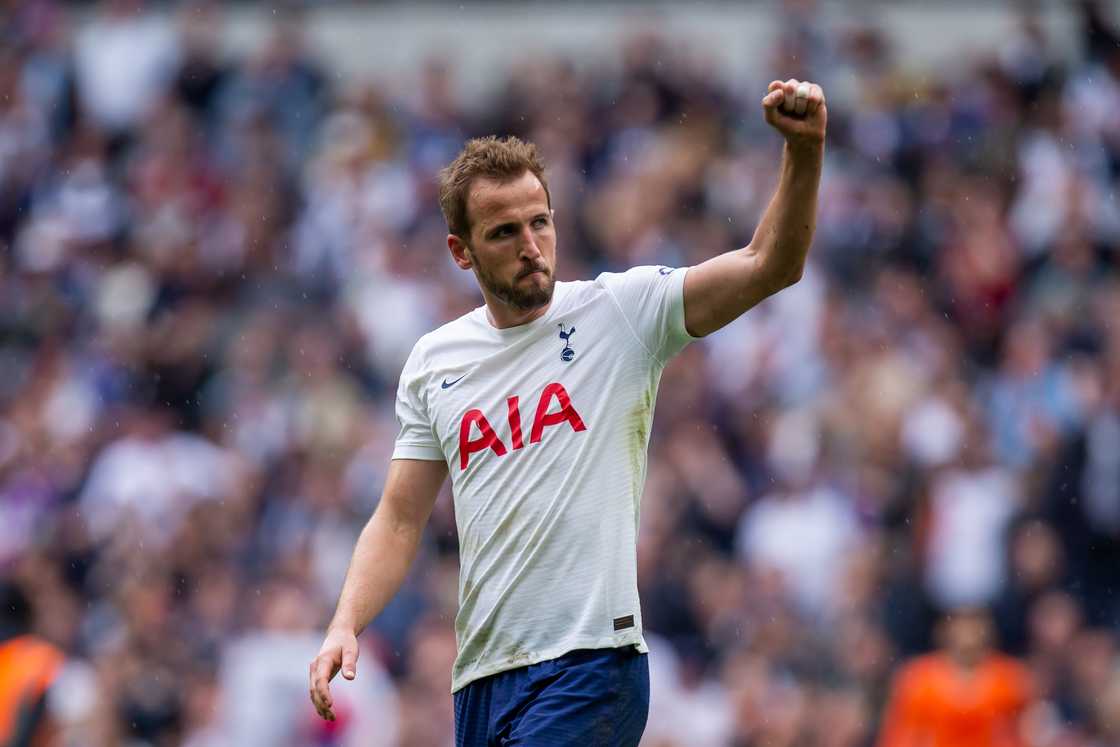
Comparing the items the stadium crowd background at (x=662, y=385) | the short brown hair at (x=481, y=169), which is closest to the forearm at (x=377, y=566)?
the short brown hair at (x=481, y=169)

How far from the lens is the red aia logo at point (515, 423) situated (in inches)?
203

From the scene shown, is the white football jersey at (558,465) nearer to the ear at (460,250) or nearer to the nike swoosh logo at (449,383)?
the nike swoosh logo at (449,383)

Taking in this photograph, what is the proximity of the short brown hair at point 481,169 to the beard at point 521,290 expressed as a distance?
6.1 inches

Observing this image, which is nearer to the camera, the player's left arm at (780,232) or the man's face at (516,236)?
the player's left arm at (780,232)

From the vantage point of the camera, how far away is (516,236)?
17.1 ft

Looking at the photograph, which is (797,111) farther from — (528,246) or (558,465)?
(558,465)

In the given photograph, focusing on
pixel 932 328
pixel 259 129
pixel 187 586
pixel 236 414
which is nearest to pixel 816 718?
pixel 932 328

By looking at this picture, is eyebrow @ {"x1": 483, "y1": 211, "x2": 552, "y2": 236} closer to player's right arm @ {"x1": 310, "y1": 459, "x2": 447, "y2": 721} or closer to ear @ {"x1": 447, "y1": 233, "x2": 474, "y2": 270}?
ear @ {"x1": 447, "y1": 233, "x2": 474, "y2": 270}

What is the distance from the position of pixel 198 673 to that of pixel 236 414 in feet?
9.60

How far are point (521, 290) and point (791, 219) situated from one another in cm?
85

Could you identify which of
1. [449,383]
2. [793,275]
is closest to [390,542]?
[449,383]

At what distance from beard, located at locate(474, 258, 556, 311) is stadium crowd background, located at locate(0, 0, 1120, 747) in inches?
227

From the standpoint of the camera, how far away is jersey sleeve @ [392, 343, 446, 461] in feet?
18.0

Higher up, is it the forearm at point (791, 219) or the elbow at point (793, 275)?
the forearm at point (791, 219)
